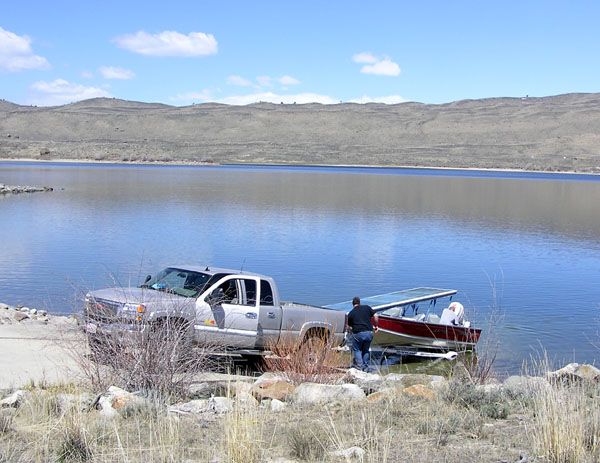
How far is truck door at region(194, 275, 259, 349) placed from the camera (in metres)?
13.0

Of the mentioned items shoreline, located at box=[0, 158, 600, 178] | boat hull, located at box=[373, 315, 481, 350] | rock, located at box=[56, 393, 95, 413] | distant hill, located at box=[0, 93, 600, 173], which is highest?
distant hill, located at box=[0, 93, 600, 173]

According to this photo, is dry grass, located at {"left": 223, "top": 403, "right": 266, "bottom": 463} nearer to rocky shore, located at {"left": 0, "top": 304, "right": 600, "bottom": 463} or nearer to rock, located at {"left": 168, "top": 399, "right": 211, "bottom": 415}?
rocky shore, located at {"left": 0, "top": 304, "right": 600, "bottom": 463}

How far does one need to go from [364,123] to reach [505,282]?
17061 cm

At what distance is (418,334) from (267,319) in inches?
209

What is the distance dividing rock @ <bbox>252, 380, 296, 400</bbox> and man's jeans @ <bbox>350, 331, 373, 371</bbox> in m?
4.69

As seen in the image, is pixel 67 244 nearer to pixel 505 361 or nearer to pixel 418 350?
pixel 418 350

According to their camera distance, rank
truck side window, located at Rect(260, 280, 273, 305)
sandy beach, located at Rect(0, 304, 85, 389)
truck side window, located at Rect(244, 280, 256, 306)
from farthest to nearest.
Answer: truck side window, located at Rect(260, 280, 273, 305)
truck side window, located at Rect(244, 280, 256, 306)
sandy beach, located at Rect(0, 304, 85, 389)

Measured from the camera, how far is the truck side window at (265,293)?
1401cm

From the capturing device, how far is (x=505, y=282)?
26.5m

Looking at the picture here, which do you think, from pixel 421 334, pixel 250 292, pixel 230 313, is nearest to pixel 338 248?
pixel 421 334

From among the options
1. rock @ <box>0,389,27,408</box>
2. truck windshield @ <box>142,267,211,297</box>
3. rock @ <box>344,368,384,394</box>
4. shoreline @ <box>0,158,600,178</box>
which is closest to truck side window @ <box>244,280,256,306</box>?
truck windshield @ <box>142,267,211,297</box>

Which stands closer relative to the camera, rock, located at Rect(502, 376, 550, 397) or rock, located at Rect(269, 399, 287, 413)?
rock, located at Rect(269, 399, 287, 413)

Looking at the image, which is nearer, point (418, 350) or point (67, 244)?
point (418, 350)

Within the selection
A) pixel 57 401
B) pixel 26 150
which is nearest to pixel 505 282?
pixel 57 401
